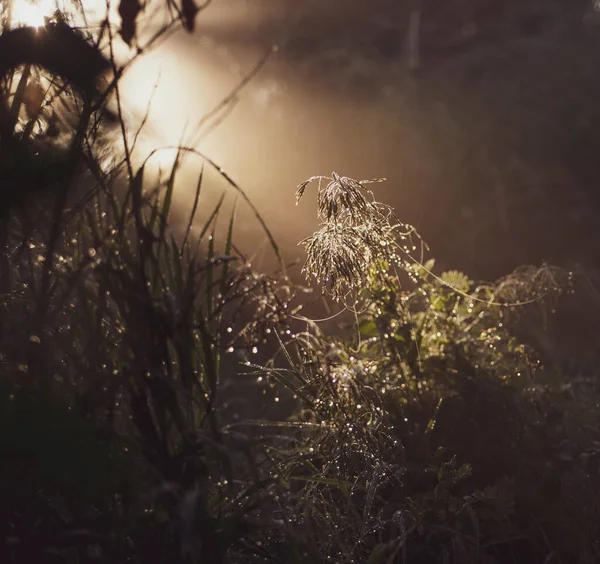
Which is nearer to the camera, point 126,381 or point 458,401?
point 126,381

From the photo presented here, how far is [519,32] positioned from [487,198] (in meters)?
2.13

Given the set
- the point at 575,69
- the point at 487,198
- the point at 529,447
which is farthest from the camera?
the point at 575,69

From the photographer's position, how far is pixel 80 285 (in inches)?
47.9

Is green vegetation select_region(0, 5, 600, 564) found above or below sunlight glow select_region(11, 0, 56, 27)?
below

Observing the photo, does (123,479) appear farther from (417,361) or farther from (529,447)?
(529,447)

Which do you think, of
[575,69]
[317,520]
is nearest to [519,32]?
[575,69]

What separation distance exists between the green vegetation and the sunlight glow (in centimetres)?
26

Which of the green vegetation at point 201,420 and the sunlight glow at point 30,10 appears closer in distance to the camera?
the green vegetation at point 201,420

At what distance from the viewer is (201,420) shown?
1319 millimetres

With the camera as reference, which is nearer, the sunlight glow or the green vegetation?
the green vegetation

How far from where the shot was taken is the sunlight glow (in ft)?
4.86

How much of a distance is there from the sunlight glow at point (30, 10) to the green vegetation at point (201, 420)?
0.26 metres

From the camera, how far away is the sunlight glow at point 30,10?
148 cm

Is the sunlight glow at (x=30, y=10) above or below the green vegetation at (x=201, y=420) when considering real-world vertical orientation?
above
